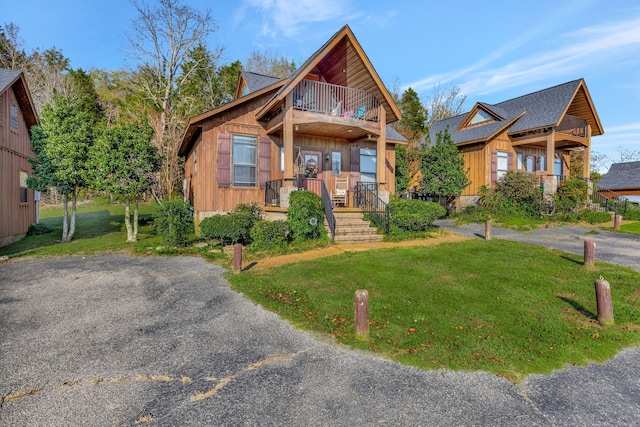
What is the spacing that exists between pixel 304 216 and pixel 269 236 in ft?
4.47

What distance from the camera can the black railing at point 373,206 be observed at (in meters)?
12.1

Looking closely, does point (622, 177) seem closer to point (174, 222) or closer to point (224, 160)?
point (224, 160)

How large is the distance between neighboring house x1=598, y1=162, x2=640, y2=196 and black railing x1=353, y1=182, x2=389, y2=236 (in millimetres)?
26977

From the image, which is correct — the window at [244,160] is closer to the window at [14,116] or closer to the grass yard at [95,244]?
the grass yard at [95,244]

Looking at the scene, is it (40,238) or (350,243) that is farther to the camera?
(40,238)

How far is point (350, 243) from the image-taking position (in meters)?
10.9

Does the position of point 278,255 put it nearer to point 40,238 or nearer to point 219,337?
point 219,337

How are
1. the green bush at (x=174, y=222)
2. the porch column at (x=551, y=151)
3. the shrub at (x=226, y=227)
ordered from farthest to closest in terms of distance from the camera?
the porch column at (x=551, y=151) < the green bush at (x=174, y=222) < the shrub at (x=226, y=227)

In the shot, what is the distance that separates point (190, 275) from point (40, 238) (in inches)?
408

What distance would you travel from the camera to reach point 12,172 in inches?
524

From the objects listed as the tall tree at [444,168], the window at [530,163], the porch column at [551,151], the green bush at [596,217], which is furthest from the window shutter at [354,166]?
the window at [530,163]

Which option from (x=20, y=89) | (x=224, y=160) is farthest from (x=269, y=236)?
(x=20, y=89)

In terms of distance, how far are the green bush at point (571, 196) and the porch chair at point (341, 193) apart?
13.6 metres

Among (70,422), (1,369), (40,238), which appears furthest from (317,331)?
(40,238)
